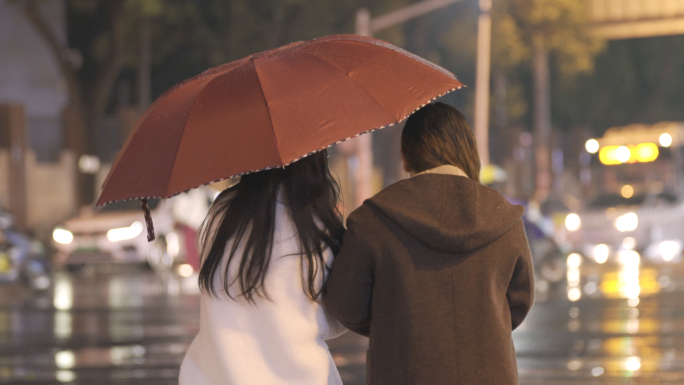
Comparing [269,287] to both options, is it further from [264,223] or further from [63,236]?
[63,236]

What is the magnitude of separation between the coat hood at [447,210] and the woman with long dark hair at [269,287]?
22cm

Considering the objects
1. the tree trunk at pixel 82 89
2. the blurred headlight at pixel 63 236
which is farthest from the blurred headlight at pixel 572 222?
the tree trunk at pixel 82 89

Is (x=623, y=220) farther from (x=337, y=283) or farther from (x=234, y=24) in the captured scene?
(x=337, y=283)

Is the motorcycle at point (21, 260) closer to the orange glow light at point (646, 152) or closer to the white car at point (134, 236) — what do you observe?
the white car at point (134, 236)

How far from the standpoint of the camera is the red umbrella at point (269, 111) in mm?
2904

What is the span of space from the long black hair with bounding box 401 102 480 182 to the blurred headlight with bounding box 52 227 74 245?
16.9 m

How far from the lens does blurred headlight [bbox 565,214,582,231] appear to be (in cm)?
2003

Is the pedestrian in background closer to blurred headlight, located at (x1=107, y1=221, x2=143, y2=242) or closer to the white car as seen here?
the white car

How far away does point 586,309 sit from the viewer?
39.3 feet

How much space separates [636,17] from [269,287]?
2203 cm

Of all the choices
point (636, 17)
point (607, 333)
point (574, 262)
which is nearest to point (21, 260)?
point (607, 333)

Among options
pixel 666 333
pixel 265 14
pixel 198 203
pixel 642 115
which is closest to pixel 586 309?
pixel 666 333

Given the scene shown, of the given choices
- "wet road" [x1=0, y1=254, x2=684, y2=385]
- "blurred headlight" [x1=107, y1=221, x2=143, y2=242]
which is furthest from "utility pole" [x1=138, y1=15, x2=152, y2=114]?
"wet road" [x1=0, y1=254, x2=684, y2=385]

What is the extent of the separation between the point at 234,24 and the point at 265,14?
960mm
